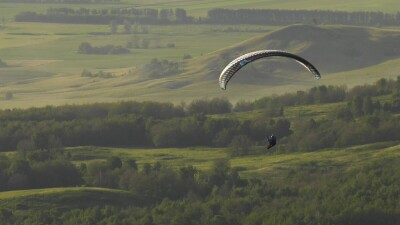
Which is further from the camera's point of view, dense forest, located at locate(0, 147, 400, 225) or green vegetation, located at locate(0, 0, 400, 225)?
green vegetation, located at locate(0, 0, 400, 225)

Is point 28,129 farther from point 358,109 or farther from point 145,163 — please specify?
point 358,109

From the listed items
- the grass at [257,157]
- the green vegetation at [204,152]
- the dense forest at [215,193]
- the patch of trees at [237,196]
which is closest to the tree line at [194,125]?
the green vegetation at [204,152]

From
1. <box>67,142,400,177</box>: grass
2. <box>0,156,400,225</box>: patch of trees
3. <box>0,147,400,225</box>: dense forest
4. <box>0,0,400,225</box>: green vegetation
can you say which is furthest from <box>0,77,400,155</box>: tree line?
<box>0,156,400,225</box>: patch of trees

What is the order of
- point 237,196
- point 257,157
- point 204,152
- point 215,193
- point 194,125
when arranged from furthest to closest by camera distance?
point 194,125, point 204,152, point 257,157, point 215,193, point 237,196

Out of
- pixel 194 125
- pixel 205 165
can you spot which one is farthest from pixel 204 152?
pixel 205 165

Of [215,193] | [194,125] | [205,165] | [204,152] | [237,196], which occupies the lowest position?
[204,152]

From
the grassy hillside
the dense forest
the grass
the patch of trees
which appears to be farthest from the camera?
the grass

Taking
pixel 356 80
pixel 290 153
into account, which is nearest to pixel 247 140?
pixel 290 153

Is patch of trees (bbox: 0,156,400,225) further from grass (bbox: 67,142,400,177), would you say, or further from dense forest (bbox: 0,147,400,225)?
grass (bbox: 67,142,400,177)

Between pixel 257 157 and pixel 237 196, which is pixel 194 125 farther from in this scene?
pixel 237 196

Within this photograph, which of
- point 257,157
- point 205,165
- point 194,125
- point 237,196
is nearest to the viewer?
point 237,196

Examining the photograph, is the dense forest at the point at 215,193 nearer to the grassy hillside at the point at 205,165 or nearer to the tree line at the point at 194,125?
the grassy hillside at the point at 205,165
